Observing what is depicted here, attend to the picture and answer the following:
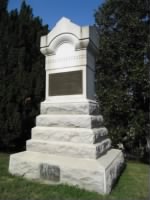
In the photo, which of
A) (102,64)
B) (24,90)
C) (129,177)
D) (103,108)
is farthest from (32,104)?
(129,177)

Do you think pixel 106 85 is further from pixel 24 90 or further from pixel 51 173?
pixel 51 173

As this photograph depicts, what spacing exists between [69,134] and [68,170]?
789 mm

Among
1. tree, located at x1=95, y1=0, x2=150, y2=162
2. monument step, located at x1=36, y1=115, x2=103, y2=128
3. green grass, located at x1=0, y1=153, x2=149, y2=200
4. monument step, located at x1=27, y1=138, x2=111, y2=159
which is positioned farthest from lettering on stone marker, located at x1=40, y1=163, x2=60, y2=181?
tree, located at x1=95, y1=0, x2=150, y2=162

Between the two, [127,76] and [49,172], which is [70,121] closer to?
[49,172]

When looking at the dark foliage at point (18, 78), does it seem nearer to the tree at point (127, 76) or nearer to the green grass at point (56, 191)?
the green grass at point (56, 191)

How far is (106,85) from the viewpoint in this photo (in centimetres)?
723

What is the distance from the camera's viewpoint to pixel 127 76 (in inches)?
272

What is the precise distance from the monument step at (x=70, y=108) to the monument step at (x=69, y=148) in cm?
69

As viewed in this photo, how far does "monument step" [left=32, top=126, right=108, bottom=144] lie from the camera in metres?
3.87

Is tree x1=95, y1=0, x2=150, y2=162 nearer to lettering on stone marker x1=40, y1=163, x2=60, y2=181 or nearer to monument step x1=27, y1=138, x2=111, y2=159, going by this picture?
monument step x1=27, y1=138, x2=111, y2=159

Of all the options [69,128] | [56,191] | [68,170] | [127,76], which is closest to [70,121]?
[69,128]

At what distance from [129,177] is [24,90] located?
3.83m

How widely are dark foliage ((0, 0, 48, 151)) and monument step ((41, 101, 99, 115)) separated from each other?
1676mm

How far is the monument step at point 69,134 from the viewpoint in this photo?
3873 millimetres
